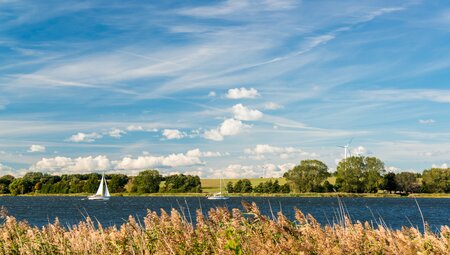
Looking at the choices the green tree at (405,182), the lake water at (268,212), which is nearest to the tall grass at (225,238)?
the lake water at (268,212)

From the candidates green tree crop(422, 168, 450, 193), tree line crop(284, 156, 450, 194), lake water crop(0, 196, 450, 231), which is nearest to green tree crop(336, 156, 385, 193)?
tree line crop(284, 156, 450, 194)

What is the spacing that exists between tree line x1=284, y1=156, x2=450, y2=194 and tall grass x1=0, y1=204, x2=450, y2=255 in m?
181

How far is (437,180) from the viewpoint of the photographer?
19425cm

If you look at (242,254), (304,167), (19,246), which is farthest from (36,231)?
(304,167)

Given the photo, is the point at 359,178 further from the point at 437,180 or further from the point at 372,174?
the point at 437,180

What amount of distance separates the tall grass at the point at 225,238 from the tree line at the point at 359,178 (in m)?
181

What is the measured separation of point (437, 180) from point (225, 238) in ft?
655

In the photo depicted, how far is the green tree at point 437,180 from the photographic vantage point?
193500 mm

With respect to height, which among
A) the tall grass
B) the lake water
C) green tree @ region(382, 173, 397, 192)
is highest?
green tree @ region(382, 173, 397, 192)

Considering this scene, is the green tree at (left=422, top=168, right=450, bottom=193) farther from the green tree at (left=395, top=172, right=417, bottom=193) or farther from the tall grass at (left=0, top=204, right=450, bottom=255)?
the tall grass at (left=0, top=204, right=450, bottom=255)

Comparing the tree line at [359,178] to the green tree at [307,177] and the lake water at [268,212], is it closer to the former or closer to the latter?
the green tree at [307,177]

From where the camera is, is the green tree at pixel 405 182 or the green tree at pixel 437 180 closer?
the green tree at pixel 437 180

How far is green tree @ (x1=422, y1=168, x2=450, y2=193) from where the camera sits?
635ft

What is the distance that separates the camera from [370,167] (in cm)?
19425
